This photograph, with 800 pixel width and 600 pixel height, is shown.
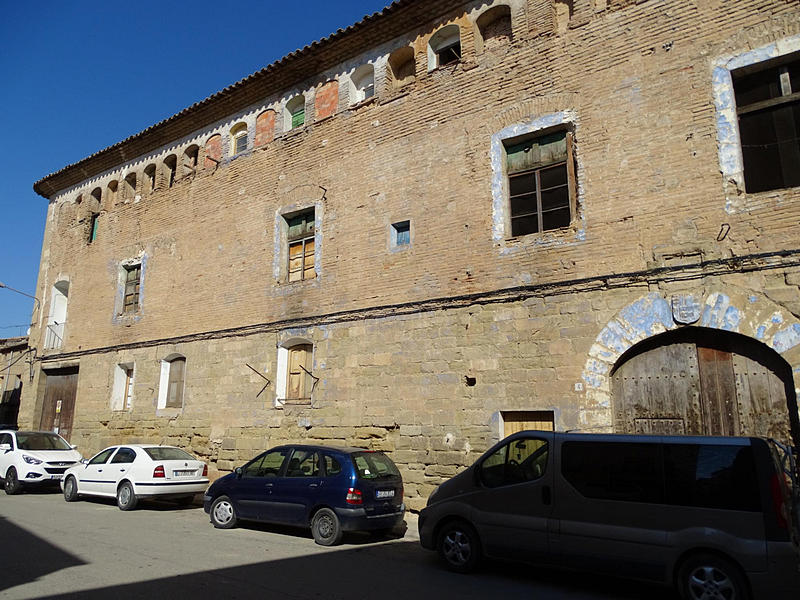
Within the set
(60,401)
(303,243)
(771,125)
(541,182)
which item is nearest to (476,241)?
(541,182)

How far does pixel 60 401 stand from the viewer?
18.7 metres

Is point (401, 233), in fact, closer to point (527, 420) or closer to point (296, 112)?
point (527, 420)

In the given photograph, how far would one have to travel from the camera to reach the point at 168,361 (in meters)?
15.5

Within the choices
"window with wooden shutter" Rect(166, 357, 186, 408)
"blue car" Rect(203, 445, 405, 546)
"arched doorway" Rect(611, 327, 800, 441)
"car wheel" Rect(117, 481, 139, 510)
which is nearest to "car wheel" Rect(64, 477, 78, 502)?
"car wheel" Rect(117, 481, 139, 510)

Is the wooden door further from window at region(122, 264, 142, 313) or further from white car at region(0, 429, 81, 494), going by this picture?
window at region(122, 264, 142, 313)

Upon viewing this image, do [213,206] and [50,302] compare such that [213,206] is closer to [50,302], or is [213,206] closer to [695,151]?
[50,302]

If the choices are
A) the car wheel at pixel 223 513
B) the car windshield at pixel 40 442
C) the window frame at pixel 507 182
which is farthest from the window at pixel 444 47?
the car windshield at pixel 40 442

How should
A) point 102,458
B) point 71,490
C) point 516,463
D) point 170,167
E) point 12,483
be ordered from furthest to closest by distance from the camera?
1. point 170,167
2. point 12,483
3. point 71,490
4. point 102,458
5. point 516,463

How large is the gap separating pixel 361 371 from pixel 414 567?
5014 mm

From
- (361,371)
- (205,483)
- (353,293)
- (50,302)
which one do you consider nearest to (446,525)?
(361,371)

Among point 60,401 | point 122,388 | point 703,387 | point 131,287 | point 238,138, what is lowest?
point 703,387

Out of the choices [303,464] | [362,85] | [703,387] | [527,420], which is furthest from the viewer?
[362,85]

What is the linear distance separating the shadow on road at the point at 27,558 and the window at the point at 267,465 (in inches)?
109

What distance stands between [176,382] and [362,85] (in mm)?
8938
